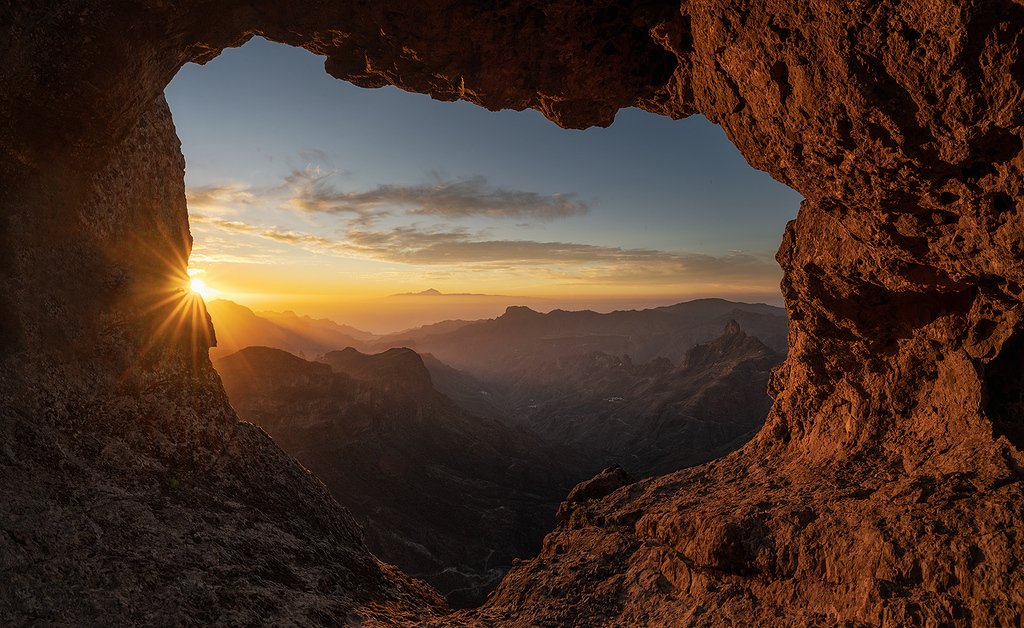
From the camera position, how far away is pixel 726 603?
334 inches

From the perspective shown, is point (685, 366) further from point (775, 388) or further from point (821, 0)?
point (821, 0)

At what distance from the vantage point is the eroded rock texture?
6516 millimetres

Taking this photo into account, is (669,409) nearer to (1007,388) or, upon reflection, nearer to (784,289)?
(784,289)

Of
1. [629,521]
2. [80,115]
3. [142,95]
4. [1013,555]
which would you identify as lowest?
[629,521]

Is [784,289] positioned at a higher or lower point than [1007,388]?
higher

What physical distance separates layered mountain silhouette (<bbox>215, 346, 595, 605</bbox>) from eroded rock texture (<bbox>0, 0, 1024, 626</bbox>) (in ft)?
131

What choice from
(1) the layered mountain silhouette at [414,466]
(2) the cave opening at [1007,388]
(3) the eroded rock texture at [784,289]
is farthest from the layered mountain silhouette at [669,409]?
(2) the cave opening at [1007,388]

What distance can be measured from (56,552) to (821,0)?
603 inches

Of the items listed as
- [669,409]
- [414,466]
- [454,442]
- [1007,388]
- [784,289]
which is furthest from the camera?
[669,409]

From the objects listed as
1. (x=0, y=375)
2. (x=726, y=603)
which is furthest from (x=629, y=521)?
(x=0, y=375)

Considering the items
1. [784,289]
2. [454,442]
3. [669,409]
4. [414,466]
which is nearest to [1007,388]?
[784,289]

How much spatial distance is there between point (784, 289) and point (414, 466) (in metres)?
63.2

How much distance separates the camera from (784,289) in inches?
504

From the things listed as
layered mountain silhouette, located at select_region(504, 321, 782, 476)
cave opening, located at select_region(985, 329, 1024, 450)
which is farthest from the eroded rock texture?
layered mountain silhouette, located at select_region(504, 321, 782, 476)
